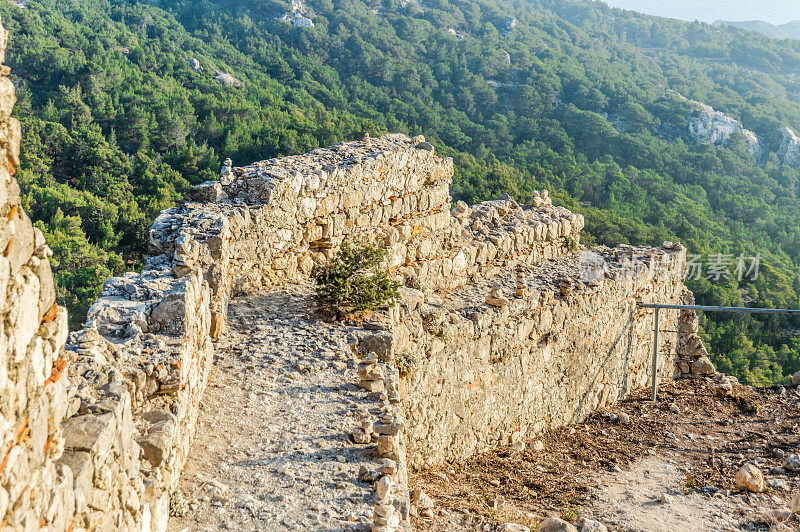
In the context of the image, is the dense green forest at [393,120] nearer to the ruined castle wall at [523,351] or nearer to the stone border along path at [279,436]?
the ruined castle wall at [523,351]

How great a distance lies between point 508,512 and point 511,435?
2.30m

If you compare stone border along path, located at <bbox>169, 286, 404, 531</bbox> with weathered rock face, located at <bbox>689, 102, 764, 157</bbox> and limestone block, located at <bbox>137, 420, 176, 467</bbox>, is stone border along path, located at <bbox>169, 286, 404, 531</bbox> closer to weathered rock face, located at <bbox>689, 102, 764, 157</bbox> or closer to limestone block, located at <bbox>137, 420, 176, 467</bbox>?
limestone block, located at <bbox>137, 420, 176, 467</bbox>

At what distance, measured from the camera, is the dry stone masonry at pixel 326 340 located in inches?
107

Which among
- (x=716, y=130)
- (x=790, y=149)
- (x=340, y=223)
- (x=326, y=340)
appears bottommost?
(x=326, y=340)

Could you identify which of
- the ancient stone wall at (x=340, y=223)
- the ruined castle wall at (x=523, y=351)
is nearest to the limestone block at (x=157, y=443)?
the ancient stone wall at (x=340, y=223)

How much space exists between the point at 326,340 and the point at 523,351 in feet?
10.5

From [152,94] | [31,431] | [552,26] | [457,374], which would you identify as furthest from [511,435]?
[552,26]

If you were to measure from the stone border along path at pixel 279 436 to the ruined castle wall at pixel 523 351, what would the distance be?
38.1 inches

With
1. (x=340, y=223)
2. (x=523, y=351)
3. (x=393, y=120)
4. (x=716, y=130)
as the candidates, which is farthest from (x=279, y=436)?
(x=716, y=130)

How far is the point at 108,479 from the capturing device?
10.3ft

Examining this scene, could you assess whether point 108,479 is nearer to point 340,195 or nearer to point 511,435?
point 340,195

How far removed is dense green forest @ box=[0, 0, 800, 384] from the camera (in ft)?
68.0

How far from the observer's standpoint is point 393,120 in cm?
3047

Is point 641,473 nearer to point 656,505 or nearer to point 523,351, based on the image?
point 656,505
